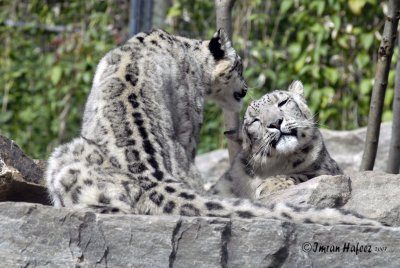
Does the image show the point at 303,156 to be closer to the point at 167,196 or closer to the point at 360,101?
the point at 167,196

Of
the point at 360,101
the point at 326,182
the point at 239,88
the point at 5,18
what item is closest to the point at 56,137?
the point at 5,18

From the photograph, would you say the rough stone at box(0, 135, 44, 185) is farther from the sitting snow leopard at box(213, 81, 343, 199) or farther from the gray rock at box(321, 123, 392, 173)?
the gray rock at box(321, 123, 392, 173)

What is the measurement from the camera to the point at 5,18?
1220 cm

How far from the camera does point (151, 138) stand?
514 cm

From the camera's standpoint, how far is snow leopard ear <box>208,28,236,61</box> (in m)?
7.01

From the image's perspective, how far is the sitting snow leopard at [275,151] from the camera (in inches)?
229

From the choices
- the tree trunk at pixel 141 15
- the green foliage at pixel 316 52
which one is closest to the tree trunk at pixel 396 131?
the tree trunk at pixel 141 15

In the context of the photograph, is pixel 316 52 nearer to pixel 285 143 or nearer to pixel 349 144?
pixel 349 144

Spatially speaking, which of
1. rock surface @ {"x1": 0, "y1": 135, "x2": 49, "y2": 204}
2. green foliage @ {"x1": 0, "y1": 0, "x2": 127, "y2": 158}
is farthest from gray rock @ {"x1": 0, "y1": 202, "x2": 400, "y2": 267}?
green foliage @ {"x1": 0, "y1": 0, "x2": 127, "y2": 158}

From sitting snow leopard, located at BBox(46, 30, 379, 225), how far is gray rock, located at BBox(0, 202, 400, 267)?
Result: 25 cm

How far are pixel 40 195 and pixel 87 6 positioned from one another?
6.99m

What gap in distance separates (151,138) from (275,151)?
1.05 m

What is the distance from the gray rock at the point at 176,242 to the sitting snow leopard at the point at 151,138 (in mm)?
247

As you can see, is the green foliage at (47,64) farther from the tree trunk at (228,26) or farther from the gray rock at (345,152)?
the tree trunk at (228,26)
